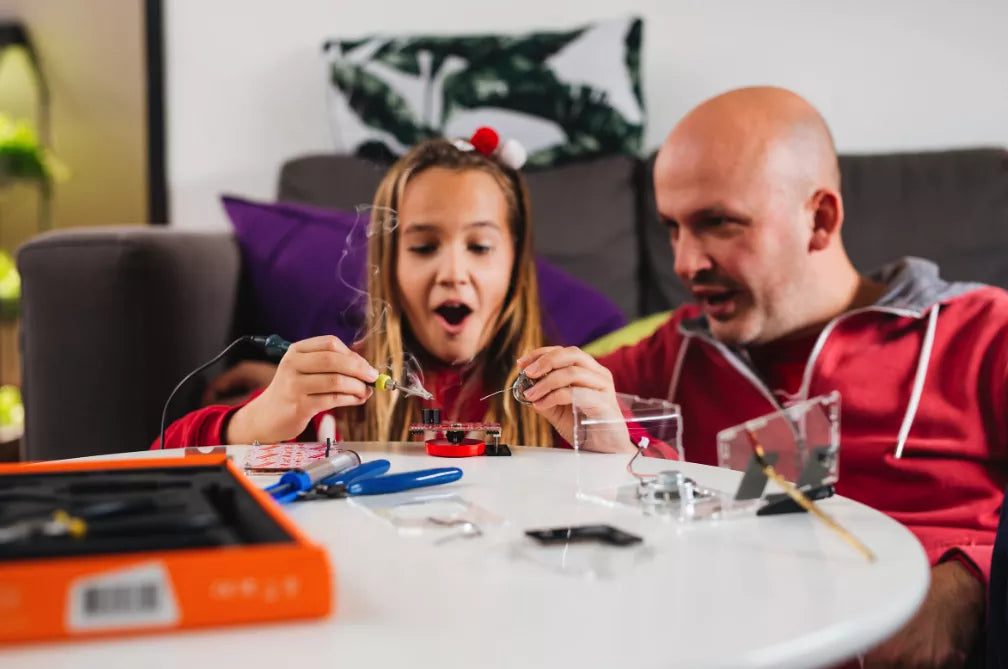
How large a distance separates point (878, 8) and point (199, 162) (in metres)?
1.39

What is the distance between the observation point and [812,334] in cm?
124

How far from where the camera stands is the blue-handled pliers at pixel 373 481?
27.3 inches

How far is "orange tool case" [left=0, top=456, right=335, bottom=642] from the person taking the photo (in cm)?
41

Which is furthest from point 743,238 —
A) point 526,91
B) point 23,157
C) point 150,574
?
point 23,157

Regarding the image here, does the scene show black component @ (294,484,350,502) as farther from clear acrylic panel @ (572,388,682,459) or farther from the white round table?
clear acrylic panel @ (572,388,682,459)

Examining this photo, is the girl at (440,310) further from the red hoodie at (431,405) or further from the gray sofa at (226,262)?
the gray sofa at (226,262)

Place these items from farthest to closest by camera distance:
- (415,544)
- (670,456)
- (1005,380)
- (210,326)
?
1. (210,326)
2. (1005,380)
3. (670,456)
4. (415,544)

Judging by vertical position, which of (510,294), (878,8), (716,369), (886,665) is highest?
(878,8)

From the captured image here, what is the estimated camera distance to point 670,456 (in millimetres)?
824

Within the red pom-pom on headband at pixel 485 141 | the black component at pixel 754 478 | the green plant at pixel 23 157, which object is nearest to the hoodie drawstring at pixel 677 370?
the red pom-pom on headband at pixel 485 141

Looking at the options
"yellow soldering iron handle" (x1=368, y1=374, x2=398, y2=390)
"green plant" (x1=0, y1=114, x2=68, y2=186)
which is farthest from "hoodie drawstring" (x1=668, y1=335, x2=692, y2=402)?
"green plant" (x1=0, y1=114, x2=68, y2=186)

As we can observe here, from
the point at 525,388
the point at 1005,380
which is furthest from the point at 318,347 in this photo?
the point at 1005,380

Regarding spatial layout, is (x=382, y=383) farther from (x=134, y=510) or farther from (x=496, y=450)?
(x=134, y=510)

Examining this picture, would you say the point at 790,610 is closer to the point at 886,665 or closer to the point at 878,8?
the point at 886,665
